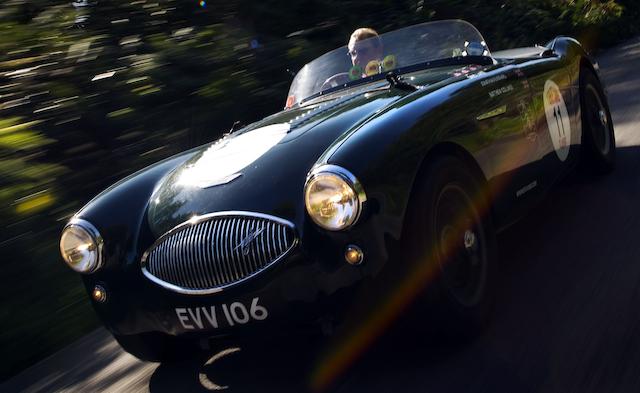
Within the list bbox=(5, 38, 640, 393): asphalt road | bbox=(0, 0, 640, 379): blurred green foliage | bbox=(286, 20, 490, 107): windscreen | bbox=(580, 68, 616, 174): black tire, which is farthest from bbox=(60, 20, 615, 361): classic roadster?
bbox=(0, 0, 640, 379): blurred green foliage

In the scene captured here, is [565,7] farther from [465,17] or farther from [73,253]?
[73,253]

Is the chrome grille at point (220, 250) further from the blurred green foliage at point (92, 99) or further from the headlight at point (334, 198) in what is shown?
the blurred green foliage at point (92, 99)

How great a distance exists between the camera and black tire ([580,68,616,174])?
17.9 feet

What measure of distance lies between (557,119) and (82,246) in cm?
278

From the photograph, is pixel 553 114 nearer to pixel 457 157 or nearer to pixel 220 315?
pixel 457 157

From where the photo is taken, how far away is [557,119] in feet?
15.8

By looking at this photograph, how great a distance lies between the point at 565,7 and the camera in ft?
67.7

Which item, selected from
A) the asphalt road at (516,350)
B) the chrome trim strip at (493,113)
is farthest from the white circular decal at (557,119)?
the chrome trim strip at (493,113)

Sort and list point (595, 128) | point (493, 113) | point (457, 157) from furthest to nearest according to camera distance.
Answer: point (595, 128)
point (493, 113)
point (457, 157)

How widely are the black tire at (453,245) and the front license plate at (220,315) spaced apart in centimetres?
61

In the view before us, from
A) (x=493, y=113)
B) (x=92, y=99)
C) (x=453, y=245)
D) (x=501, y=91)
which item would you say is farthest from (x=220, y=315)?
(x=92, y=99)

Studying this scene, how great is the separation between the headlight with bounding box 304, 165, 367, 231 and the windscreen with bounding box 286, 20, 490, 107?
75.0 inches

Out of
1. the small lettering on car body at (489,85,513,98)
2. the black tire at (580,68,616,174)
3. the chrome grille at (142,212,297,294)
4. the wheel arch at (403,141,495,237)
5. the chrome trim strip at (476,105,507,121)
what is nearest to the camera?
the chrome grille at (142,212,297,294)

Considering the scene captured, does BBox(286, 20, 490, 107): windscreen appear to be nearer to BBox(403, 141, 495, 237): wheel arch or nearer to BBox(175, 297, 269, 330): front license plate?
BBox(403, 141, 495, 237): wheel arch
